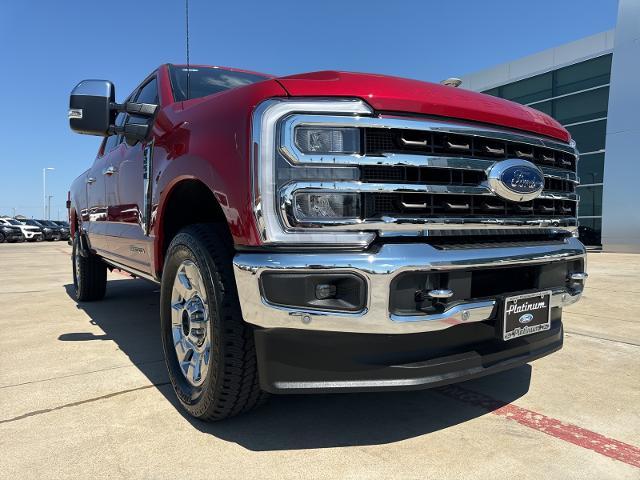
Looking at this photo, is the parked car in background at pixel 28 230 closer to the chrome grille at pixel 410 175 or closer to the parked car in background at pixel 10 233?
the parked car in background at pixel 10 233

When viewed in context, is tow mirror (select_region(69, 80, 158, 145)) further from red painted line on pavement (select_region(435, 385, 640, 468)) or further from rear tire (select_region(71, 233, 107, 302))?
rear tire (select_region(71, 233, 107, 302))

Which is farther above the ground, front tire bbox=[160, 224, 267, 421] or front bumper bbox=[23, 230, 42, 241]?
front tire bbox=[160, 224, 267, 421]

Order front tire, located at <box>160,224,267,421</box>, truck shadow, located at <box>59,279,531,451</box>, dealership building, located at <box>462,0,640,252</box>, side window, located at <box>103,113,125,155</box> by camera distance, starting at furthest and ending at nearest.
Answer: dealership building, located at <box>462,0,640,252</box>, side window, located at <box>103,113,125,155</box>, truck shadow, located at <box>59,279,531,451</box>, front tire, located at <box>160,224,267,421</box>

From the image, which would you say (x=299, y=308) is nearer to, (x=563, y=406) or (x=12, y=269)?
(x=563, y=406)

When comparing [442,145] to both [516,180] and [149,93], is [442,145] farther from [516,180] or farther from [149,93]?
[149,93]

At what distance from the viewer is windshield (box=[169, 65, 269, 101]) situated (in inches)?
128

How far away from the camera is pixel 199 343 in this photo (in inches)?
91.9

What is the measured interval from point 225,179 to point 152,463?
1170 millimetres

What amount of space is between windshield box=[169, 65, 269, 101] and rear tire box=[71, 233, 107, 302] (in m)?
2.80

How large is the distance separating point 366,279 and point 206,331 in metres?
0.90

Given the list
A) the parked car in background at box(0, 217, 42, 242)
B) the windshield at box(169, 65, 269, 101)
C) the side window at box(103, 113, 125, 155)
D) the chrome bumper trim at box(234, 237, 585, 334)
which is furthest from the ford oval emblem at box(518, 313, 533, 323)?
the parked car in background at box(0, 217, 42, 242)

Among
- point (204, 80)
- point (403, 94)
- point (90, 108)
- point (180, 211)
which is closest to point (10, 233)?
point (204, 80)

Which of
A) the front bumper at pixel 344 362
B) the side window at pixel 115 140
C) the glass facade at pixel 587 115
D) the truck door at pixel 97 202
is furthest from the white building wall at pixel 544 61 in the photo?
the front bumper at pixel 344 362

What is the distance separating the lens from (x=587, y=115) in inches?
744
